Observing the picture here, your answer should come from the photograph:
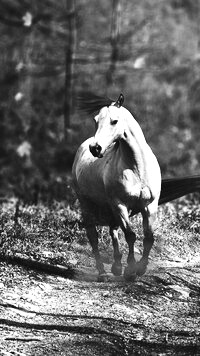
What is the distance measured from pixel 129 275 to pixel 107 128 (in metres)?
1.38

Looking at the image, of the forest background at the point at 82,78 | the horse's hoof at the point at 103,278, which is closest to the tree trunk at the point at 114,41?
the forest background at the point at 82,78

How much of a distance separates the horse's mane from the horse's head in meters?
0.08

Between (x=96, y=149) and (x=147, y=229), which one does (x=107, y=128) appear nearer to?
(x=96, y=149)

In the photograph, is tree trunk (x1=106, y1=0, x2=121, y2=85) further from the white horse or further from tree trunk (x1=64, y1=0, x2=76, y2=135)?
the white horse

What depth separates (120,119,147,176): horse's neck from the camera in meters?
8.52

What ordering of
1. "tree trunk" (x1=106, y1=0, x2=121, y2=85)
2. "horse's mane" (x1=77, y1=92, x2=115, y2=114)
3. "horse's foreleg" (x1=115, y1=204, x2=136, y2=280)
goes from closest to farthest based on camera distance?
"horse's mane" (x1=77, y1=92, x2=115, y2=114), "horse's foreleg" (x1=115, y1=204, x2=136, y2=280), "tree trunk" (x1=106, y1=0, x2=121, y2=85)

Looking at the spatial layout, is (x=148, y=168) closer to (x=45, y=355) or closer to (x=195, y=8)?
(x=45, y=355)

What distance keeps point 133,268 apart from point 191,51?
1768 cm

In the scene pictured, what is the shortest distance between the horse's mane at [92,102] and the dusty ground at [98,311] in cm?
160

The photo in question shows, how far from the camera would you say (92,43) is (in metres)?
22.5

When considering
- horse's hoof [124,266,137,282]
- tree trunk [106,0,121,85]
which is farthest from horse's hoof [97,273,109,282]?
tree trunk [106,0,121,85]

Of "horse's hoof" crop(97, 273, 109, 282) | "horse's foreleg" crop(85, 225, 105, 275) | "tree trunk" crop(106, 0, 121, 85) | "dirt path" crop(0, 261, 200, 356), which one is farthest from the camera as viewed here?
"tree trunk" crop(106, 0, 121, 85)

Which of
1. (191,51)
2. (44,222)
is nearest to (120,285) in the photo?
(44,222)

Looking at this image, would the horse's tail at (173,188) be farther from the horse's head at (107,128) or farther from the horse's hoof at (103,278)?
the horse's head at (107,128)
